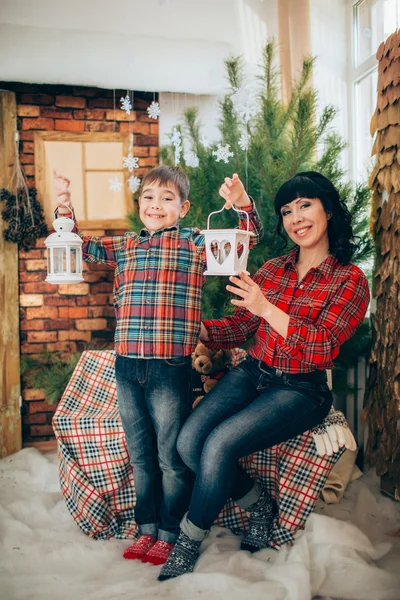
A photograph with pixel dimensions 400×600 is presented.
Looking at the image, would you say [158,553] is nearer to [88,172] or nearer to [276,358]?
[276,358]

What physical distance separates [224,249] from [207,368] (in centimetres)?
77

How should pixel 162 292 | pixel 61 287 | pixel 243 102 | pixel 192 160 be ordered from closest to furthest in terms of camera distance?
pixel 162 292
pixel 243 102
pixel 192 160
pixel 61 287

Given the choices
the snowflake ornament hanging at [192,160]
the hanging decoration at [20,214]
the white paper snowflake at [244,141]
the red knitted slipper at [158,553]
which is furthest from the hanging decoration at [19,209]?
the red knitted slipper at [158,553]

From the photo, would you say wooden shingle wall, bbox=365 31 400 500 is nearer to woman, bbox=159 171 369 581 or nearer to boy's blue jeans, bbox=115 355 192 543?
woman, bbox=159 171 369 581

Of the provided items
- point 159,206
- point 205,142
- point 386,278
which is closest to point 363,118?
point 205,142

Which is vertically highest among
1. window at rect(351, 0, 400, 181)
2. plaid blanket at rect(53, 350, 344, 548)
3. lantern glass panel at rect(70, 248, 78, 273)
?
window at rect(351, 0, 400, 181)

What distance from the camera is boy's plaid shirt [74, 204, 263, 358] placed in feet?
6.77

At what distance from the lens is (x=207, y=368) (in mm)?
2449

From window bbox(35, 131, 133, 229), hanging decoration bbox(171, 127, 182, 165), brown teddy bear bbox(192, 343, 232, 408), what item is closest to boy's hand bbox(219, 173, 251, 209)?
brown teddy bear bbox(192, 343, 232, 408)

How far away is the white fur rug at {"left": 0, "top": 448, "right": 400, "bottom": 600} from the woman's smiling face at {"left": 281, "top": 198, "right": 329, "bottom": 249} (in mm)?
1056

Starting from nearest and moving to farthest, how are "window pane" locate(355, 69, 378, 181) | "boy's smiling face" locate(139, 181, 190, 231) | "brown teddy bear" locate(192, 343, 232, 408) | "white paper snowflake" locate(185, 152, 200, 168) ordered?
"boy's smiling face" locate(139, 181, 190, 231)
"brown teddy bear" locate(192, 343, 232, 408)
"white paper snowflake" locate(185, 152, 200, 168)
"window pane" locate(355, 69, 378, 181)

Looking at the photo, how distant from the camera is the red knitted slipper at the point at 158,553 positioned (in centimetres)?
203

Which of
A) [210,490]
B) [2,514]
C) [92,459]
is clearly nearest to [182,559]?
[210,490]

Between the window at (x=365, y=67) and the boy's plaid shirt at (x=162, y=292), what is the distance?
4.95 ft
